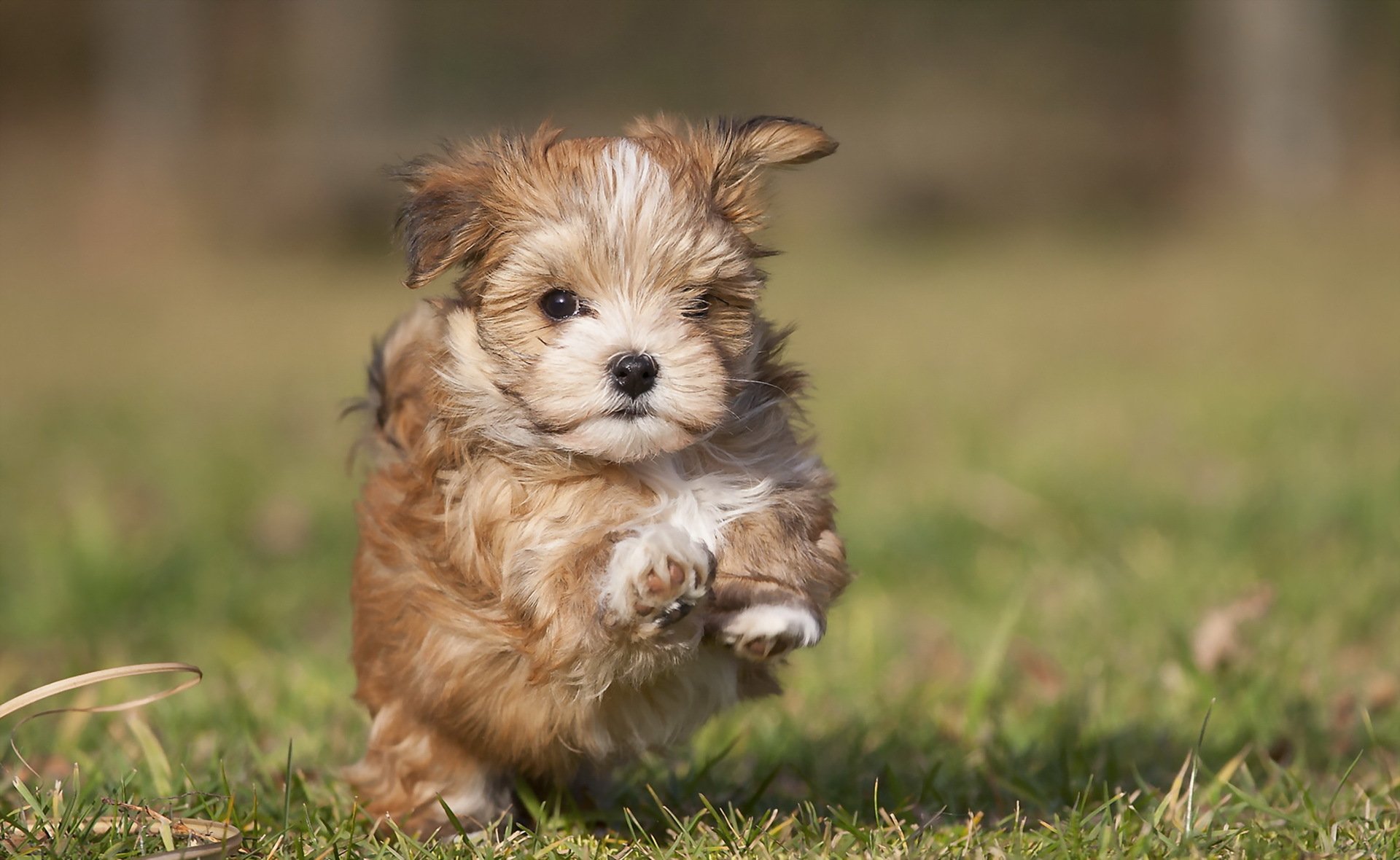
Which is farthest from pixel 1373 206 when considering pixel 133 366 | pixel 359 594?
pixel 359 594

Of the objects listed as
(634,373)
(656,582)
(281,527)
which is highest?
(634,373)

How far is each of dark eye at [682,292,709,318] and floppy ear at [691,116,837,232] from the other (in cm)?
30

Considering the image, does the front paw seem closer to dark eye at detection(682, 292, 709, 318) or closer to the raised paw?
the raised paw

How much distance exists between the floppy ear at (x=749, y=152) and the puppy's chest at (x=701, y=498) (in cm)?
64

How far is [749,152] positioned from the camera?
11.8ft

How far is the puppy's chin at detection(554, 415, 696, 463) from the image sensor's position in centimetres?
302

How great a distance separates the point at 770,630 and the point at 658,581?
0.85 feet

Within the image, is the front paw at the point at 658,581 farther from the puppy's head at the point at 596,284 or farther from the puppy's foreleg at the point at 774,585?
the puppy's head at the point at 596,284

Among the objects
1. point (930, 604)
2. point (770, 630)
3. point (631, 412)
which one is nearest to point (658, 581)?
point (770, 630)

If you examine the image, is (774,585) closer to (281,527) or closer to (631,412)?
(631,412)

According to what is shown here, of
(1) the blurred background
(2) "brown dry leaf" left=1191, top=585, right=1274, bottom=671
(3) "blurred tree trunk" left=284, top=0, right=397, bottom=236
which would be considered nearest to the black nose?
(1) the blurred background

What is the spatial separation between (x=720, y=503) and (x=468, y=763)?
0.91 metres

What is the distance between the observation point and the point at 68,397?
10922mm

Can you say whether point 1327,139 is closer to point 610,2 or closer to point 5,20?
point 610,2
